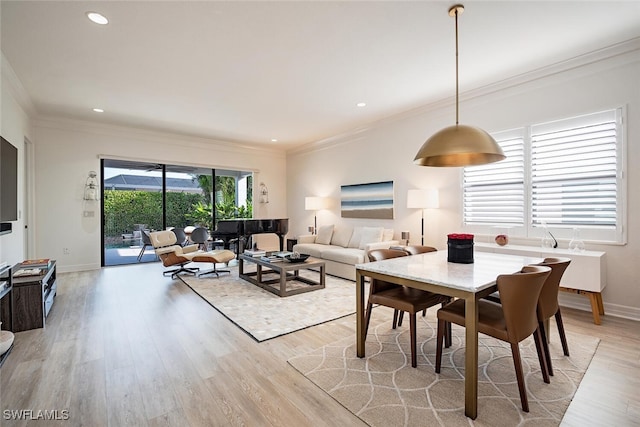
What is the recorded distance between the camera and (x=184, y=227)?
7.35 metres

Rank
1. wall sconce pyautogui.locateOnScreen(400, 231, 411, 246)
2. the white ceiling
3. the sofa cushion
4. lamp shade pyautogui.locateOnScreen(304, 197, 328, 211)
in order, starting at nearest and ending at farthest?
the white ceiling, the sofa cushion, wall sconce pyautogui.locateOnScreen(400, 231, 411, 246), lamp shade pyautogui.locateOnScreen(304, 197, 328, 211)

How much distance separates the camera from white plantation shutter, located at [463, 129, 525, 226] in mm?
4172

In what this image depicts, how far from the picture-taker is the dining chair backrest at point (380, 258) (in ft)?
9.10

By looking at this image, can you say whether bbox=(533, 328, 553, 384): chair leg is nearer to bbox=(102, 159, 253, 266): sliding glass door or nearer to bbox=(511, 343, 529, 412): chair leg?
bbox=(511, 343, 529, 412): chair leg

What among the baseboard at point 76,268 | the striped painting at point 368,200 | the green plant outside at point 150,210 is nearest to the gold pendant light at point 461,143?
the striped painting at point 368,200

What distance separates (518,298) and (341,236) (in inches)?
183

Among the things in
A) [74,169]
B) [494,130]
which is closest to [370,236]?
[494,130]

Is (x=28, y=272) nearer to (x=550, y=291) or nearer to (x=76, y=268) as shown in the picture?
(x=76, y=268)

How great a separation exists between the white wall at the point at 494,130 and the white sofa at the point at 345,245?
45cm

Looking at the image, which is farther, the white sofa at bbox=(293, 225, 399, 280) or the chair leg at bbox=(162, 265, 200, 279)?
the chair leg at bbox=(162, 265, 200, 279)

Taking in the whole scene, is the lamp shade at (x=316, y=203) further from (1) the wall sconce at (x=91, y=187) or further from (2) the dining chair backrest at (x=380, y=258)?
(1) the wall sconce at (x=91, y=187)

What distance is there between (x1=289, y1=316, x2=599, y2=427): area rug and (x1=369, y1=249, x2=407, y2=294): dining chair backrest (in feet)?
1.63

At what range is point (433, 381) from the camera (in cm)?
219

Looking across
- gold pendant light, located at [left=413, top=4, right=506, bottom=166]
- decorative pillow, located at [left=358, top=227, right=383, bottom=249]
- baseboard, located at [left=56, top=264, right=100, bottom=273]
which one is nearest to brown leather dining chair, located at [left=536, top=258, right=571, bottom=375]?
gold pendant light, located at [left=413, top=4, right=506, bottom=166]
